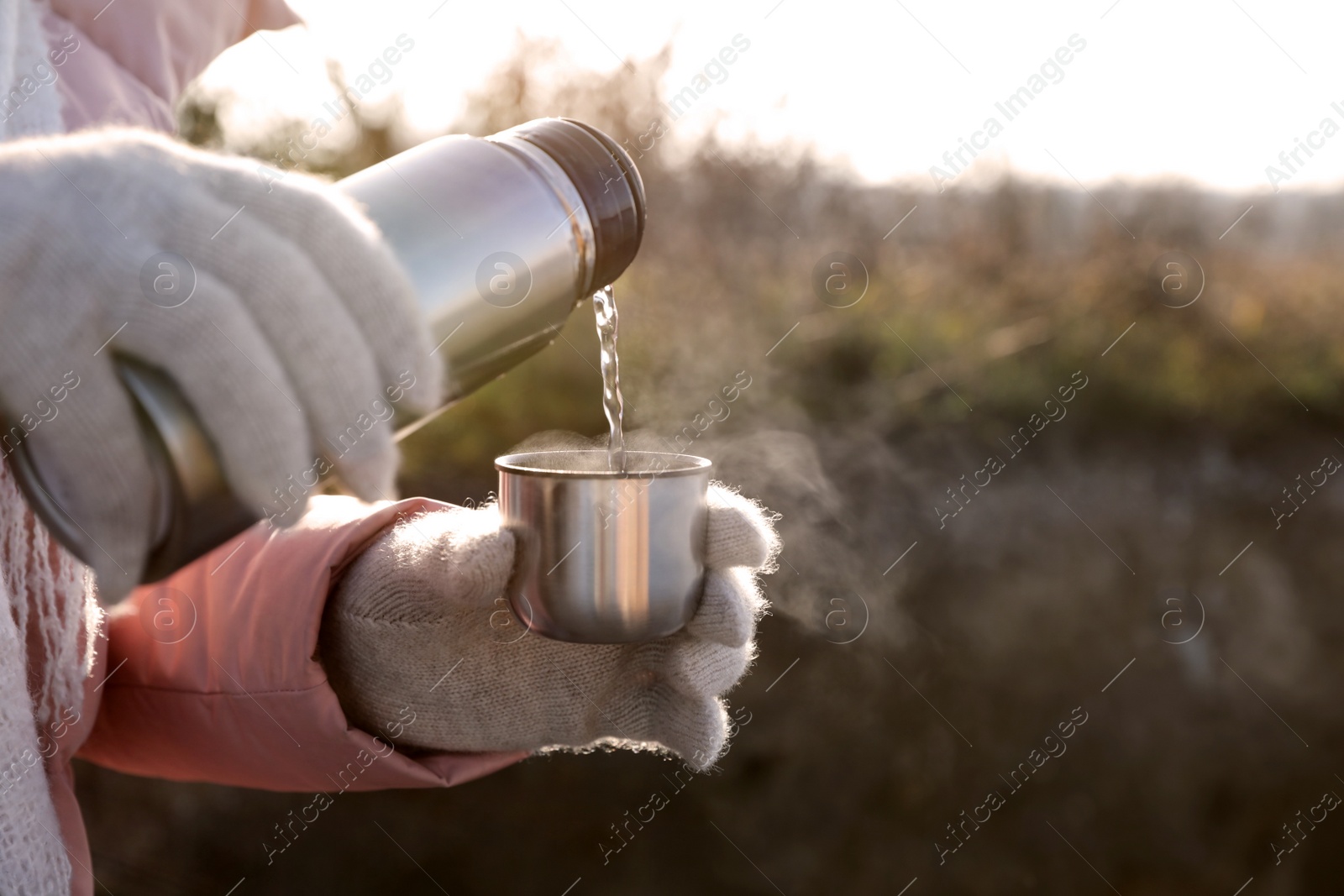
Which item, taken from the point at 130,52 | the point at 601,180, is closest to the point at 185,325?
the point at 601,180

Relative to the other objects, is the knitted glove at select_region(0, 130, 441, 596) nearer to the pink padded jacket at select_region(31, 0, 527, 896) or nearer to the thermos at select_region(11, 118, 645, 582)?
the thermos at select_region(11, 118, 645, 582)

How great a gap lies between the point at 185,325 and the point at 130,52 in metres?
0.74

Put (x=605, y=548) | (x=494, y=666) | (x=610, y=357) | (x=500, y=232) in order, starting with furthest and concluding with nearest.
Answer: (x=494, y=666), (x=610, y=357), (x=605, y=548), (x=500, y=232)

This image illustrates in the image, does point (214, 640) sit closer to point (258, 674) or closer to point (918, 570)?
point (258, 674)

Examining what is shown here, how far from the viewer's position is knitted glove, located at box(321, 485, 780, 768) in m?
0.98

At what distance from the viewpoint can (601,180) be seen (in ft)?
2.71

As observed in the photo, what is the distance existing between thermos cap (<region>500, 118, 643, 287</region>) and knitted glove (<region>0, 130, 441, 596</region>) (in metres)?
0.32

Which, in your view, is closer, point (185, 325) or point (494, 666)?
point (185, 325)

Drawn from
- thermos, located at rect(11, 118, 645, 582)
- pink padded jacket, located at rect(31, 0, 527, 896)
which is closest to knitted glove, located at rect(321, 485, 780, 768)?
pink padded jacket, located at rect(31, 0, 527, 896)

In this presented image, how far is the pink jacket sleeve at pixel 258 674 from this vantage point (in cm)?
99

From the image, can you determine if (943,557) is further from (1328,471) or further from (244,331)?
(244,331)

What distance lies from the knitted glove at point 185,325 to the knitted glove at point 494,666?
0.44 m

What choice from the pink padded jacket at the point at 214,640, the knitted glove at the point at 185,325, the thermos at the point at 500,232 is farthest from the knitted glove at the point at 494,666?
the knitted glove at the point at 185,325

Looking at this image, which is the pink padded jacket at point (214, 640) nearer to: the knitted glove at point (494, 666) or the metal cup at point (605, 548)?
the knitted glove at point (494, 666)
